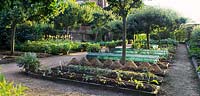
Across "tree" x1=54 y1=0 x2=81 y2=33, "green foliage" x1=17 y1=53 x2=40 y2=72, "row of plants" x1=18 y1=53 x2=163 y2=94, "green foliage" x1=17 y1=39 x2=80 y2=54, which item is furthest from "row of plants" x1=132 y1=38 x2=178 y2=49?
"green foliage" x1=17 y1=53 x2=40 y2=72

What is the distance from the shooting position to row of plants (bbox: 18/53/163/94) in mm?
8930

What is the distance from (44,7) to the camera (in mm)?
4863

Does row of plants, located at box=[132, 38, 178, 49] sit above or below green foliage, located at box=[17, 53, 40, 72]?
above

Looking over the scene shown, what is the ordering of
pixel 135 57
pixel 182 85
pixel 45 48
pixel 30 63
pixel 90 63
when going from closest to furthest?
pixel 182 85, pixel 30 63, pixel 90 63, pixel 135 57, pixel 45 48

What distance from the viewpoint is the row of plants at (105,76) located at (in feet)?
29.3

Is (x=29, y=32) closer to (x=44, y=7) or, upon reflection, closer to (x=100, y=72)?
(x=100, y=72)

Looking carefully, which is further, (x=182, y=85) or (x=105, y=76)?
(x=105, y=76)

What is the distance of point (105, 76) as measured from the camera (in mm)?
10336

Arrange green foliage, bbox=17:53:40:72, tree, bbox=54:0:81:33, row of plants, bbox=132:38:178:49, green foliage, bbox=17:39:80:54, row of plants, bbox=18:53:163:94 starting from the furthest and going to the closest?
tree, bbox=54:0:81:33 → row of plants, bbox=132:38:178:49 → green foliage, bbox=17:39:80:54 → green foliage, bbox=17:53:40:72 → row of plants, bbox=18:53:163:94

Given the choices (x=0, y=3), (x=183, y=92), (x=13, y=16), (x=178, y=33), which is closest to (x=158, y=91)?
(x=183, y=92)

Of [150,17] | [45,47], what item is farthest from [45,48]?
[150,17]

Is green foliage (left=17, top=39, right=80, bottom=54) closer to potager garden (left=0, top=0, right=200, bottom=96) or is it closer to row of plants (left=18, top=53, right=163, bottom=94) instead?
potager garden (left=0, top=0, right=200, bottom=96)

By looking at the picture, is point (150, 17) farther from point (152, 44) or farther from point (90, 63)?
point (152, 44)

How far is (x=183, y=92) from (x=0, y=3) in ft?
22.3
